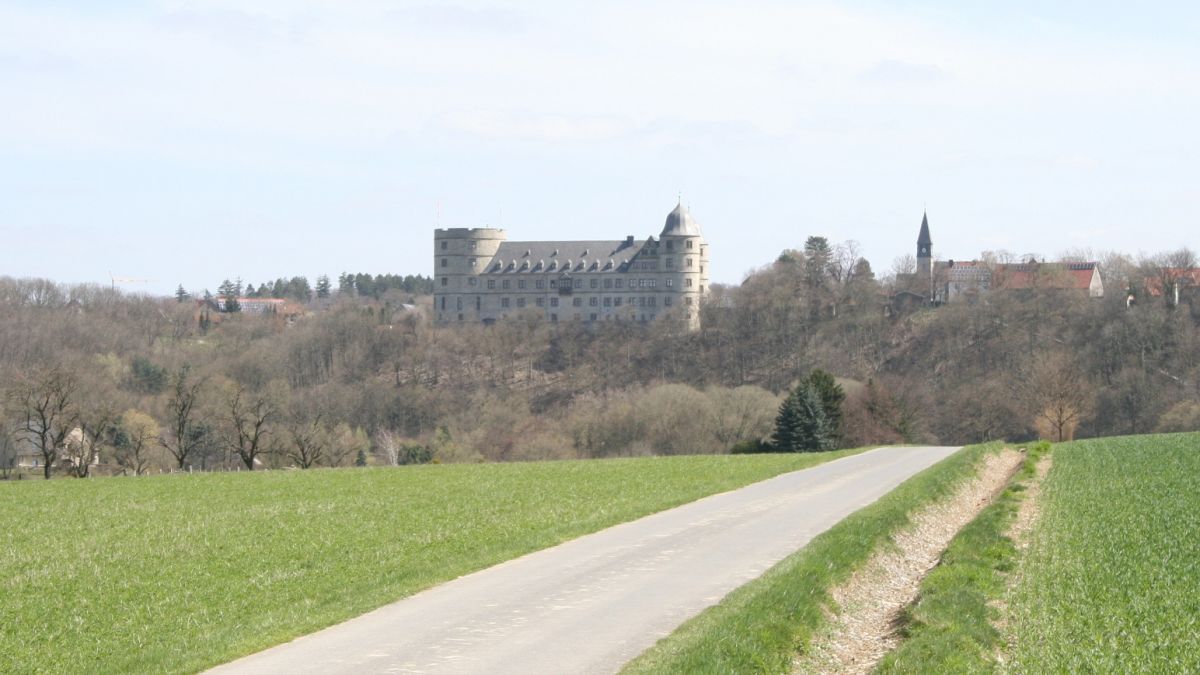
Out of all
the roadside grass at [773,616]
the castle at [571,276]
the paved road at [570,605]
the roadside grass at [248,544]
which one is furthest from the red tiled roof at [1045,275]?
the roadside grass at [773,616]

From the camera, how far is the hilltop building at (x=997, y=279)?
135375 millimetres

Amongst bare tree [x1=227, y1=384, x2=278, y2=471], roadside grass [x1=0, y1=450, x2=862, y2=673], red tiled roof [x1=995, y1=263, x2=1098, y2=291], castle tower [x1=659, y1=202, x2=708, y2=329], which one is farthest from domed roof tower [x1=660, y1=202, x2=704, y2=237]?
roadside grass [x1=0, y1=450, x2=862, y2=673]

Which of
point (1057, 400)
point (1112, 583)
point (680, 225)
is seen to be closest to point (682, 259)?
point (680, 225)

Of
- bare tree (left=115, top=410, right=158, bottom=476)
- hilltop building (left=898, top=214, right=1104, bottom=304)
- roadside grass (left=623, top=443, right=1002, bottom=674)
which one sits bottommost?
bare tree (left=115, top=410, right=158, bottom=476)

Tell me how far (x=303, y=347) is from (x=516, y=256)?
96.6 feet

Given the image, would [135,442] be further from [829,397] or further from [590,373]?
[590,373]

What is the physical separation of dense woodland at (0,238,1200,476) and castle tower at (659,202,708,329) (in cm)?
353

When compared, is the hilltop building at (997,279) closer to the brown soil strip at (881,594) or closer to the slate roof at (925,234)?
the slate roof at (925,234)

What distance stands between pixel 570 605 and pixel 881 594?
16.7 ft

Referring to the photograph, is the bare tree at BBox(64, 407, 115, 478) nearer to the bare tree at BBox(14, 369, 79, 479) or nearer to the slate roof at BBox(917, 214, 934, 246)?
the bare tree at BBox(14, 369, 79, 479)

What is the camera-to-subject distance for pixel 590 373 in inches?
5468

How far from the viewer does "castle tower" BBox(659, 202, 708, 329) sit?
511 feet

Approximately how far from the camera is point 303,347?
148500 mm

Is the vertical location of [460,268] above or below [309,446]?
above
